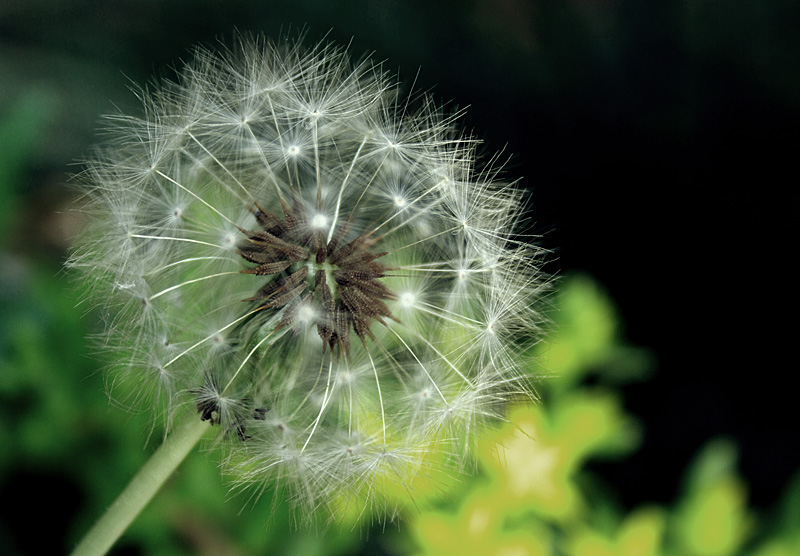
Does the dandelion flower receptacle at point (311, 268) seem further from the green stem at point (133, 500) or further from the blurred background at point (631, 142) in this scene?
the blurred background at point (631, 142)

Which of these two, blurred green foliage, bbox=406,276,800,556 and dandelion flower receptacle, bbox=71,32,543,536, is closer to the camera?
dandelion flower receptacle, bbox=71,32,543,536

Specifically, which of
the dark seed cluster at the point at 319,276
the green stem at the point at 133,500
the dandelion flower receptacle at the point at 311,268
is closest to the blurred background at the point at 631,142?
the dandelion flower receptacle at the point at 311,268

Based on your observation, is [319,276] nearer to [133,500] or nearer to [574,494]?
[133,500]

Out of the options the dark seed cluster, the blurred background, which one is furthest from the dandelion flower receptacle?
the blurred background

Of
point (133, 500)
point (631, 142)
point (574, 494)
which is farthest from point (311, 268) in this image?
point (631, 142)

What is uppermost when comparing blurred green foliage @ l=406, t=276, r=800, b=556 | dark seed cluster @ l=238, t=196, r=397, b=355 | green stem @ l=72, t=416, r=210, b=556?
blurred green foliage @ l=406, t=276, r=800, b=556

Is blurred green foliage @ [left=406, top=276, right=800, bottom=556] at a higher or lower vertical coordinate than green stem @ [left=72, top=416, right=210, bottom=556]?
higher

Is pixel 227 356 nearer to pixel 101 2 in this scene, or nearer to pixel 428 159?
pixel 428 159

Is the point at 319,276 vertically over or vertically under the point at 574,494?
under

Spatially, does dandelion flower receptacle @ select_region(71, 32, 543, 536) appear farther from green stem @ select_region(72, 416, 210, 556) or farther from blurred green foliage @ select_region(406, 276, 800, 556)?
blurred green foliage @ select_region(406, 276, 800, 556)
